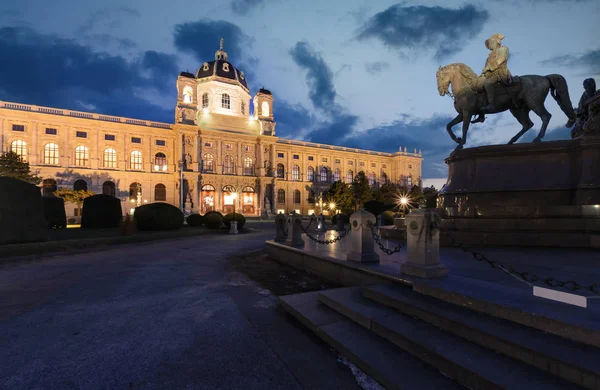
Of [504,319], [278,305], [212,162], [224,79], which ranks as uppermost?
[224,79]

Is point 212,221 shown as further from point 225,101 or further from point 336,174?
point 336,174

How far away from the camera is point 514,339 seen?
8.59 feet

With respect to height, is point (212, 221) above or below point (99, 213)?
below

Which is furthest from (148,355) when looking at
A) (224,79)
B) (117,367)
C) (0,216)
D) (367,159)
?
(367,159)

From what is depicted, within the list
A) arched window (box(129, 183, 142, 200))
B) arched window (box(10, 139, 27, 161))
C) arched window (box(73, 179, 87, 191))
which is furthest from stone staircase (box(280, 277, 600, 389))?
arched window (box(10, 139, 27, 161))

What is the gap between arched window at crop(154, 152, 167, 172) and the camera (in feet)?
163

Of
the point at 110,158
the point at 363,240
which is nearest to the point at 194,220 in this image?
the point at 363,240

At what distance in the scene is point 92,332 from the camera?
3.89 m

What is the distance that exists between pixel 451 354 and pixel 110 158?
181 ft

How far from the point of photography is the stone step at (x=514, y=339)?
218 centimetres

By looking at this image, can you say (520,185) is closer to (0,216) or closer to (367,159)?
(0,216)

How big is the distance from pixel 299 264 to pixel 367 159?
64.7 meters

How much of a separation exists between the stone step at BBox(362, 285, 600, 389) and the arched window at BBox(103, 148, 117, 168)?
5373cm

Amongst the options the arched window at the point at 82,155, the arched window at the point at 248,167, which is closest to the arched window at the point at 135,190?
the arched window at the point at 82,155
